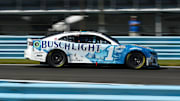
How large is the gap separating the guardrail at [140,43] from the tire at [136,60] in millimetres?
2667

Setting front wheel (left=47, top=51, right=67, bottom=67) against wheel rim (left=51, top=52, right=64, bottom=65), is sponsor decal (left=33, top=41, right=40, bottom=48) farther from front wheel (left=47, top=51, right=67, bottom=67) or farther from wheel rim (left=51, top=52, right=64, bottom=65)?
wheel rim (left=51, top=52, right=64, bottom=65)

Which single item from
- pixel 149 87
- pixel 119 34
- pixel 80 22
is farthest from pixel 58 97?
pixel 80 22

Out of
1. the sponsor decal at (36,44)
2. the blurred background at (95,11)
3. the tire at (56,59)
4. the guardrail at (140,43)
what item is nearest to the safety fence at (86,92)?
the tire at (56,59)

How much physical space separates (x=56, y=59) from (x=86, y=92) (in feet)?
20.5

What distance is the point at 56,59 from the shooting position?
985 cm

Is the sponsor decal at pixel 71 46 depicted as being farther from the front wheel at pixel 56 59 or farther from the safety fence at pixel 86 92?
the safety fence at pixel 86 92

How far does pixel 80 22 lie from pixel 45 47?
846cm

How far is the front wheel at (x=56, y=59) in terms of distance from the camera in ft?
32.1

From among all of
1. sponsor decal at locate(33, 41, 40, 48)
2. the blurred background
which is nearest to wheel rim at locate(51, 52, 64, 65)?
sponsor decal at locate(33, 41, 40, 48)

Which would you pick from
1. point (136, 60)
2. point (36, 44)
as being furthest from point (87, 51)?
point (36, 44)

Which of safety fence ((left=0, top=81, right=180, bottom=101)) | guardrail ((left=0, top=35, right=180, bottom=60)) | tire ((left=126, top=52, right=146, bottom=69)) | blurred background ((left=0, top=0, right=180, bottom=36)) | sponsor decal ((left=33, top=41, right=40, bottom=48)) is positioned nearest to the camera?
safety fence ((left=0, top=81, right=180, bottom=101))

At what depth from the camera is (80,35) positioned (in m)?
10.0

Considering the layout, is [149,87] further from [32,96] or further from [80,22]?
[80,22]

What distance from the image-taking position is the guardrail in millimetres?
12099
